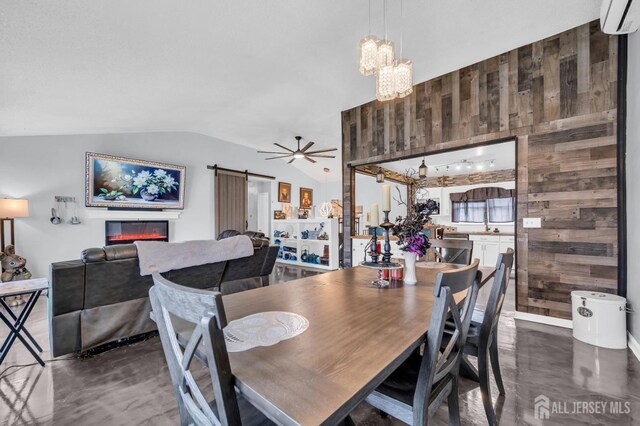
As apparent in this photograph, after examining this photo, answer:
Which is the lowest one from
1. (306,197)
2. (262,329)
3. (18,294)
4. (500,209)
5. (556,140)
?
(18,294)

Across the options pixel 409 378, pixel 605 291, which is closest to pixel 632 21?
pixel 605 291

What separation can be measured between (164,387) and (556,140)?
14.1ft

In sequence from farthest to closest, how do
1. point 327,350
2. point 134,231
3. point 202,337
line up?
1. point 134,231
2. point 327,350
3. point 202,337

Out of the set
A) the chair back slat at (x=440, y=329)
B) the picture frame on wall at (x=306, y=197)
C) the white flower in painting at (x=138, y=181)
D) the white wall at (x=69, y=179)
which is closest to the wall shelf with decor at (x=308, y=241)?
the picture frame on wall at (x=306, y=197)

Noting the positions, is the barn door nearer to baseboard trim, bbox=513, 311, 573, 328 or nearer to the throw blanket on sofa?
the throw blanket on sofa

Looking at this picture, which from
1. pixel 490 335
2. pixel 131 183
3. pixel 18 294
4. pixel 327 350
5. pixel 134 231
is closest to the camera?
pixel 327 350

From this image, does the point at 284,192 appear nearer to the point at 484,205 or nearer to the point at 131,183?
the point at 131,183

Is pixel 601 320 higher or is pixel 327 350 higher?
pixel 327 350

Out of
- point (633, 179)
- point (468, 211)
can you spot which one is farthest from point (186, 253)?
point (468, 211)

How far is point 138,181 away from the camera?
5242 millimetres

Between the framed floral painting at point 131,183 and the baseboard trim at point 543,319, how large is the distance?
610 centimetres

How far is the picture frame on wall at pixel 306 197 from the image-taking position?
8766 millimetres

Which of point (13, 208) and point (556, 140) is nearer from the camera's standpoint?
point (556, 140)

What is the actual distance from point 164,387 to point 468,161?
6.42m
